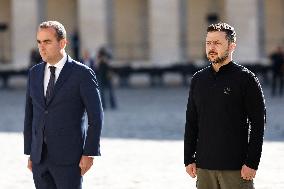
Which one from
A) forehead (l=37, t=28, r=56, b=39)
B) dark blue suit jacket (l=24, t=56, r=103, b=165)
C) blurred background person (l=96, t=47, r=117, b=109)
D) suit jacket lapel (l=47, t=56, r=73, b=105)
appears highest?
forehead (l=37, t=28, r=56, b=39)

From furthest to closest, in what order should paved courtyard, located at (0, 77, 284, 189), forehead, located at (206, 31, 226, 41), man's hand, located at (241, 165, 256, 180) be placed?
paved courtyard, located at (0, 77, 284, 189) → forehead, located at (206, 31, 226, 41) → man's hand, located at (241, 165, 256, 180)

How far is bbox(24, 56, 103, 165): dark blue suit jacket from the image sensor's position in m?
5.43

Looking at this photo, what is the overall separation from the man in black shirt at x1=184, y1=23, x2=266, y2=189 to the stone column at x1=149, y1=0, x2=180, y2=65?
27766 millimetres

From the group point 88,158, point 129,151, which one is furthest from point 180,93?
point 88,158

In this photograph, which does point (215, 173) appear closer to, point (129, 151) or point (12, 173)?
point (12, 173)

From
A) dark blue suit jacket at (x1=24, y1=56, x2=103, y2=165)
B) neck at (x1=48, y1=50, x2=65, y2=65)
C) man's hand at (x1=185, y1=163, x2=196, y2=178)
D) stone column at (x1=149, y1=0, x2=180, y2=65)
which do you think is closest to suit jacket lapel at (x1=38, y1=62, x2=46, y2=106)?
dark blue suit jacket at (x1=24, y1=56, x2=103, y2=165)

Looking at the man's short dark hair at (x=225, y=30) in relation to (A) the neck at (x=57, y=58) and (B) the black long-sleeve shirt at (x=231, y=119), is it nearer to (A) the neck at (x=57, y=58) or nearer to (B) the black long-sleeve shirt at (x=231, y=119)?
(B) the black long-sleeve shirt at (x=231, y=119)

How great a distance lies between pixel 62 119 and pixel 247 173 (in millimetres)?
1496

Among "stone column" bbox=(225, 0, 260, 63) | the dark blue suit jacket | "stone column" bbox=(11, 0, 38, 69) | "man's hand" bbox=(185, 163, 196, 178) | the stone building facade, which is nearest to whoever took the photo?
"man's hand" bbox=(185, 163, 196, 178)

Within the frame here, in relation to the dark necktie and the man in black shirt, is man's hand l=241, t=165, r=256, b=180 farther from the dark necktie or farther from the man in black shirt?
the dark necktie

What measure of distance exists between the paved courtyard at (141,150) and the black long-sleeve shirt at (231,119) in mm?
3959

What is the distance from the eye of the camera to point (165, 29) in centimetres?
3297

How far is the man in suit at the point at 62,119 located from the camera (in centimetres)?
540

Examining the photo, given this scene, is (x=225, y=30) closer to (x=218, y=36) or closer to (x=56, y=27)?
(x=218, y=36)
